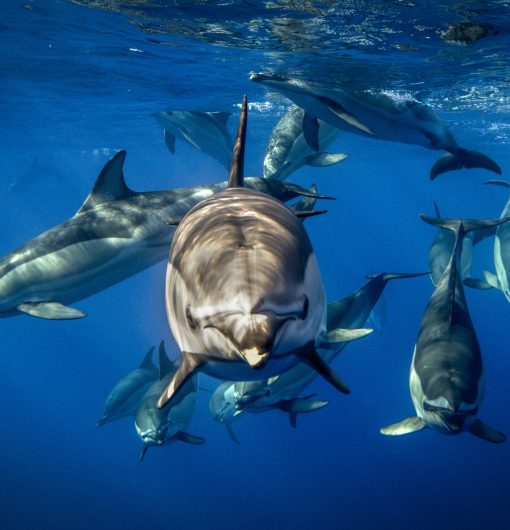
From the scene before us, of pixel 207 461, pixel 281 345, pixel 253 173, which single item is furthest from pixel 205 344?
pixel 253 173

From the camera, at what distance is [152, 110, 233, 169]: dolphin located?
13.3 m

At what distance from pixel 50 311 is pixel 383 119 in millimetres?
6435

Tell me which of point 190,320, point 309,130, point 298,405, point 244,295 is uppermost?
point 244,295

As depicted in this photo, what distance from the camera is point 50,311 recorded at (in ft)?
22.3

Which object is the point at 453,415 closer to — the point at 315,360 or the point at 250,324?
the point at 315,360

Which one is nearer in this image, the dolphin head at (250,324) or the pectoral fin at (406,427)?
the dolphin head at (250,324)

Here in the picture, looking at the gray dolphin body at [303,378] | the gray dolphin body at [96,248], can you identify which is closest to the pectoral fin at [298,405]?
the gray dolphin body at [303,378]

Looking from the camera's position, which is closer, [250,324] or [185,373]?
[250,324]

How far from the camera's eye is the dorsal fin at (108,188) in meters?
7.08

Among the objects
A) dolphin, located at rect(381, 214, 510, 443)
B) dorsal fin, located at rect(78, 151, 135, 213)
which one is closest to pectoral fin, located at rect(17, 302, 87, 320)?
dorsal fin, located at rect(78, 151, 135, 213)

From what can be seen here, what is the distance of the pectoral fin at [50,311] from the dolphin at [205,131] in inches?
275

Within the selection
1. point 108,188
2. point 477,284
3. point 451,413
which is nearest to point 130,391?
point 108,188

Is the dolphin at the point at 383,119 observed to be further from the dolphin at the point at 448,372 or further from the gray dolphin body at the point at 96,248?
the dolphin at the point at 448,372

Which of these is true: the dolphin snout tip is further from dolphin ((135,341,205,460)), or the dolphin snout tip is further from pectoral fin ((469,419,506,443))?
dolphin ((135,341,205,460))
